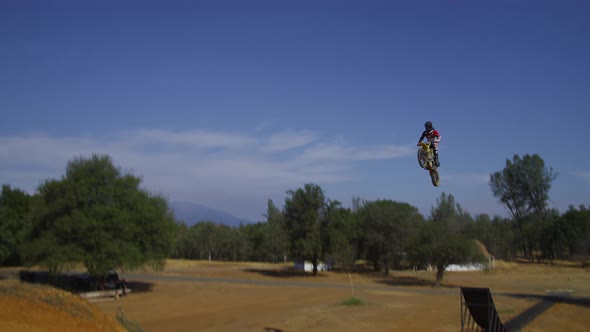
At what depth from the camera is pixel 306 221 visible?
61.2 metres

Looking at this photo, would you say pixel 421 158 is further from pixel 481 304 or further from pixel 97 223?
pixel 97 223

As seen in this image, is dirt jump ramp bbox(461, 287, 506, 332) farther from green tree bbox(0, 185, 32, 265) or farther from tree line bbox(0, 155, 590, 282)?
green tree bbox(0, 185, 32, 265)

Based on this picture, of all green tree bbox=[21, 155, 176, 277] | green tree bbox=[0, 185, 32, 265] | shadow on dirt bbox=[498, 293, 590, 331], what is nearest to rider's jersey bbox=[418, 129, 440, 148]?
shadow on dirt bbox=[498, 293, 590, 331]

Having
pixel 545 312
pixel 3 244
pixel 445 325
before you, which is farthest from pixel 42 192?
pixel 545 312

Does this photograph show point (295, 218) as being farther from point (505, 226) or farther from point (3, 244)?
point (505, 226)

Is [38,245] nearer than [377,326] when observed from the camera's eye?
No

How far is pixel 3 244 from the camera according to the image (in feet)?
178

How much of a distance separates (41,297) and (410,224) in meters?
59.3

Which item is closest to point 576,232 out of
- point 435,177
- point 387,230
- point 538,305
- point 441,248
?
point 387,230

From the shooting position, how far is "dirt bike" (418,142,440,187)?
11.4m

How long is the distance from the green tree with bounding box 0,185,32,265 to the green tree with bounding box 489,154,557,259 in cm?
8664

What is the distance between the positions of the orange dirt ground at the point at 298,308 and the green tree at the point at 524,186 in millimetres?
43303

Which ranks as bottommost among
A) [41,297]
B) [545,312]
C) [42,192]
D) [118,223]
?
[545,312]

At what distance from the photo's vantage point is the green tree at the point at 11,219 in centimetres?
5341
